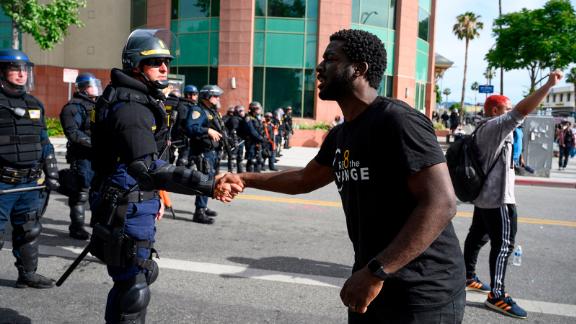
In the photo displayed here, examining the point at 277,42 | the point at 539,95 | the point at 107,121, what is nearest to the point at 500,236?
the point at 539,95

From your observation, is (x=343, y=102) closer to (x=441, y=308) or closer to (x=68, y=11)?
(x=441, y=308)

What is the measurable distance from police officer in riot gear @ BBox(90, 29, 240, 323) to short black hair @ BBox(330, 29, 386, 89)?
3.64ft

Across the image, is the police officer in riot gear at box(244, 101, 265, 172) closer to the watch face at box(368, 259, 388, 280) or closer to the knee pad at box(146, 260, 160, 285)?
the knee pad at box(146, 260, 160, 285)

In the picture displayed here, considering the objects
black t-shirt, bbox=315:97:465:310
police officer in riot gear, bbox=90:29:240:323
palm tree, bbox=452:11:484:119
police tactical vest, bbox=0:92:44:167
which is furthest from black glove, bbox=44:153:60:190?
palm tree, bbox=452:11:484:119

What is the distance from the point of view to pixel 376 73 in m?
2.26

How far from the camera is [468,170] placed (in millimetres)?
4328

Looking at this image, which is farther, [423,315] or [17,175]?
[17,175]

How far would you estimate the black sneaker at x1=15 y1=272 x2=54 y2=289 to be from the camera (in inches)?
176

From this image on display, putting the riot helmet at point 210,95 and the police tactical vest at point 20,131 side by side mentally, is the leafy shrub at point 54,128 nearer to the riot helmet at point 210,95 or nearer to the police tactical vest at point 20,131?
the riot helmet at point 210,95

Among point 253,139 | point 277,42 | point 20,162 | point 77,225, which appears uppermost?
point 277,42

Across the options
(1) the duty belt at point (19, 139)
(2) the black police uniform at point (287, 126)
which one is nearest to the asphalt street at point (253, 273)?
(1) the duty belt at point (19, 139)

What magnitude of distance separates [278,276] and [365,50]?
3287mm

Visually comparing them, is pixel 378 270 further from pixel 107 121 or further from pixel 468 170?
pixel 468 170

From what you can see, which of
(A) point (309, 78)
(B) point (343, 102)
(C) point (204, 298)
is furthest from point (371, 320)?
(A) point (309, 78)
